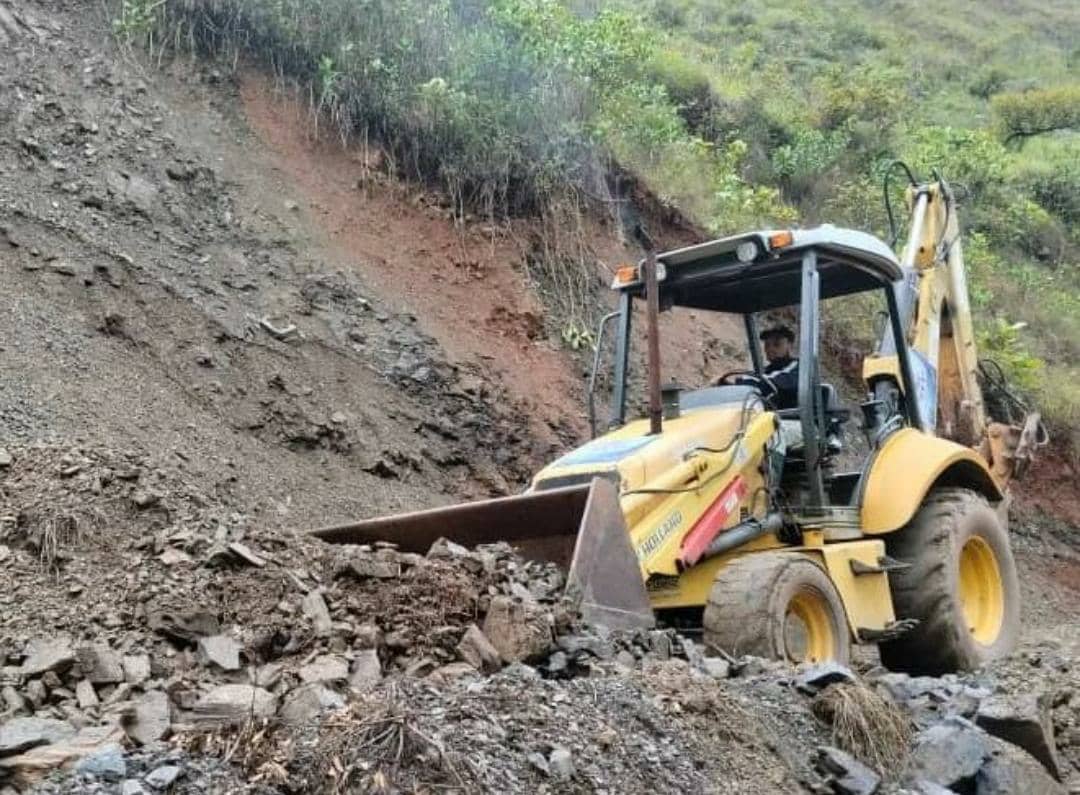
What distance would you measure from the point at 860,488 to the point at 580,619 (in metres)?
2.34

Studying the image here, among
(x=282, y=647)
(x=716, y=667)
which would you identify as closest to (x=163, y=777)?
(x=282, y=647)

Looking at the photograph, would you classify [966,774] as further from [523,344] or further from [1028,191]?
[1028,191]

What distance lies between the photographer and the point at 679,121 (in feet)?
47.5

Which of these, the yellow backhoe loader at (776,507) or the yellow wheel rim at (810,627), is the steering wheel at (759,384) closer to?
the yellow backhoe loader at (776,507)

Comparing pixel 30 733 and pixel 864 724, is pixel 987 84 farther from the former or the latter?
pixel 30 733

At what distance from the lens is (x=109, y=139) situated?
9.70 metres

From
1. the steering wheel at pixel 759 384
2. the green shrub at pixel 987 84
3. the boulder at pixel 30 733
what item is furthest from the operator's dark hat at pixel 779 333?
the green shrub at pixel 987 84

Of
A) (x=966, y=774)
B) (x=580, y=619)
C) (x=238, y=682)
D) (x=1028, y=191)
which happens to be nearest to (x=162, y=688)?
(x=238, y=682)

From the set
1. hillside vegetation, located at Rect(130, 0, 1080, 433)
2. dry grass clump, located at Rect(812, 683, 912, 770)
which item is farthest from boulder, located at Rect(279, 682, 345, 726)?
hillside vegetation, located at Rect(130, 0, 1080, 433)

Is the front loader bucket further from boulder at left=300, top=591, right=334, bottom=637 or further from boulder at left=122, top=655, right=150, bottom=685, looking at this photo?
boulder at left=122, top=655, right=150, bottom=685

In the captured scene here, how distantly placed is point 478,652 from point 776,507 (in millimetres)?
2433

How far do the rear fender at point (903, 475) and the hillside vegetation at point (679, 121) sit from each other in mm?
4801

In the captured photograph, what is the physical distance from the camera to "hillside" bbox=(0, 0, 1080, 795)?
3623 mm

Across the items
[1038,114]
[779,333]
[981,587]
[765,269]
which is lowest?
[981,587]
